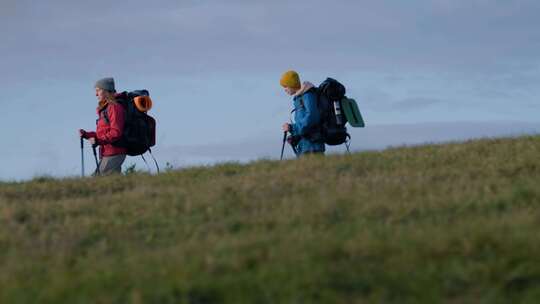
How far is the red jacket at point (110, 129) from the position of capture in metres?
17.5

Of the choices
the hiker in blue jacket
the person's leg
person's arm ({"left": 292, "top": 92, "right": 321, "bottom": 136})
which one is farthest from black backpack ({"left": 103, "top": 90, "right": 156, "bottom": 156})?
person's arm ({"left": 292, "top": 92, "right": 321, "bottom": 136})

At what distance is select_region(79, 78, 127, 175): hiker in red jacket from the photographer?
1750cm

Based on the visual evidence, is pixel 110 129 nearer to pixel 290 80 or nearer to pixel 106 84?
pixel 106 84

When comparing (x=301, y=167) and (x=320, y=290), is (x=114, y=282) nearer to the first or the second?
(x=320, y=290)

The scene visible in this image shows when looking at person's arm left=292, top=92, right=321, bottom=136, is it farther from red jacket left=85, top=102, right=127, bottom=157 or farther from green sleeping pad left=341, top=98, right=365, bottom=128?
red jacket left=85, top=102, right=127, bottom=157

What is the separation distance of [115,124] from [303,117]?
3105 millimetres

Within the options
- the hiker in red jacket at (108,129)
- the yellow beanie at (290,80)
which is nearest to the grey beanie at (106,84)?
the hiker in red jacket at (108,129)

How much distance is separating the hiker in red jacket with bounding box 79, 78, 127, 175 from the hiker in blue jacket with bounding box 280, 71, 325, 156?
2792 millimetres

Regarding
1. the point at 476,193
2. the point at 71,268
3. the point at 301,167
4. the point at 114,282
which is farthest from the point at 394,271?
the point at 301,167

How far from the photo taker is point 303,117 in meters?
17.8

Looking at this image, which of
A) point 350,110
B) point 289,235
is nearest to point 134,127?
point 350,110

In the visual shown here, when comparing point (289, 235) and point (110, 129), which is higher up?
point (110, 129)

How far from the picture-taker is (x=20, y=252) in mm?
9750

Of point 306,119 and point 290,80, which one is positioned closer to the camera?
point 306,119
